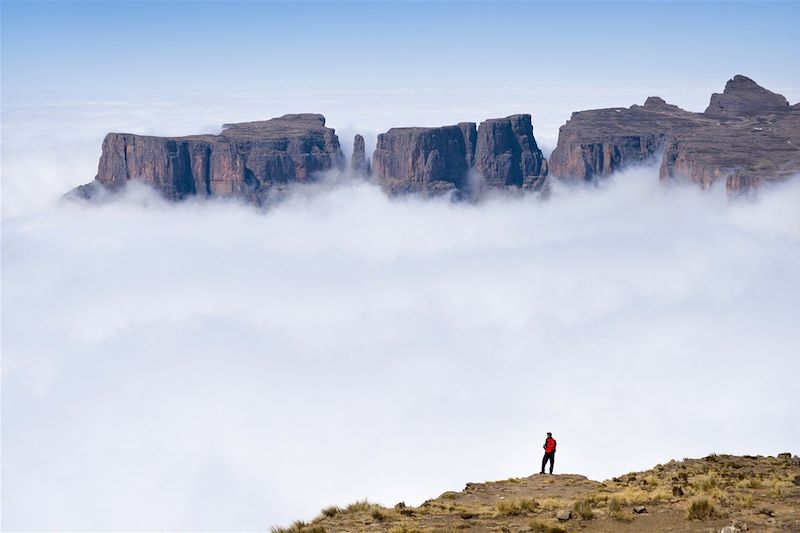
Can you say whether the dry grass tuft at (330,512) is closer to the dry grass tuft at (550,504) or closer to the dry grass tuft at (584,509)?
the dry grass tuft at (550,504)

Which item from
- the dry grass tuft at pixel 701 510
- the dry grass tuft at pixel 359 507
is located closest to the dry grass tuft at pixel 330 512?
the dry grass tuft at pixel 359 507

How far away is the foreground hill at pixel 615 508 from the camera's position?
25.5 m

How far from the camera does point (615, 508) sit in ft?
88.1

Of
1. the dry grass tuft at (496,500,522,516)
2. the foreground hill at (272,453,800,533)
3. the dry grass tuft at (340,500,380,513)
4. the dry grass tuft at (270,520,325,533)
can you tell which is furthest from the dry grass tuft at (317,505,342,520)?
the dry grass tuft at (496,500,522,516)

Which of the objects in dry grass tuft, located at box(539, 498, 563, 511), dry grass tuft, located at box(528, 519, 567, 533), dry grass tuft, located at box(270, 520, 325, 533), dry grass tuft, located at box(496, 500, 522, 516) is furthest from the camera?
dry grass tuft, located at box(539, 498, 563, 511)

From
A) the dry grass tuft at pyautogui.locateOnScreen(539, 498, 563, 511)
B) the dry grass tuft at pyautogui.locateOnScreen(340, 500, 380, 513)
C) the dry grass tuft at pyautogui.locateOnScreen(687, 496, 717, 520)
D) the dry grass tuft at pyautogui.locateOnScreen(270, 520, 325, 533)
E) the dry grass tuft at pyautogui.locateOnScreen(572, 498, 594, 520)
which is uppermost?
the dry grass tuft at pyautogui.locateOnScreen(687, 496, 717, 520)

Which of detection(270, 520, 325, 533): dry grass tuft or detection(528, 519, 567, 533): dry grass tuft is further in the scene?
detection(270, 520, 325, 533): dry grass tuft

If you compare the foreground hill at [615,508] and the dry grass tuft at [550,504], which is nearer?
the foreground hill at [615,508]

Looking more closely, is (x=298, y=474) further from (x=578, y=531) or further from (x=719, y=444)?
(x=578, y=531)

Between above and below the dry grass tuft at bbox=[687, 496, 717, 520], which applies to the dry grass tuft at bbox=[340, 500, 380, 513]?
below

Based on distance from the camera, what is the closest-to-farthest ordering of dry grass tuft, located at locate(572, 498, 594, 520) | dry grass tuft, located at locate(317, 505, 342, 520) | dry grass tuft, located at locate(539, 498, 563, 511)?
dry grass tuft, located at locate(572, 498, 594, 520) → dry grass tuft, located at locate(317, 505, 342, 520) → dry grass tuft, located at locate(539, 498, 563, 511)

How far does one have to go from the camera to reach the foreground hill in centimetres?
2545

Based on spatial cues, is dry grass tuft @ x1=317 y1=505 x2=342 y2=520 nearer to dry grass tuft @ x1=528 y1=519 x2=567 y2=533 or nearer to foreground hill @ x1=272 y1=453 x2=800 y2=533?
foreground hill @ x1=272 y1=453 x2=800 y2=533

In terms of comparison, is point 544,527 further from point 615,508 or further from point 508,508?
point 508,508
